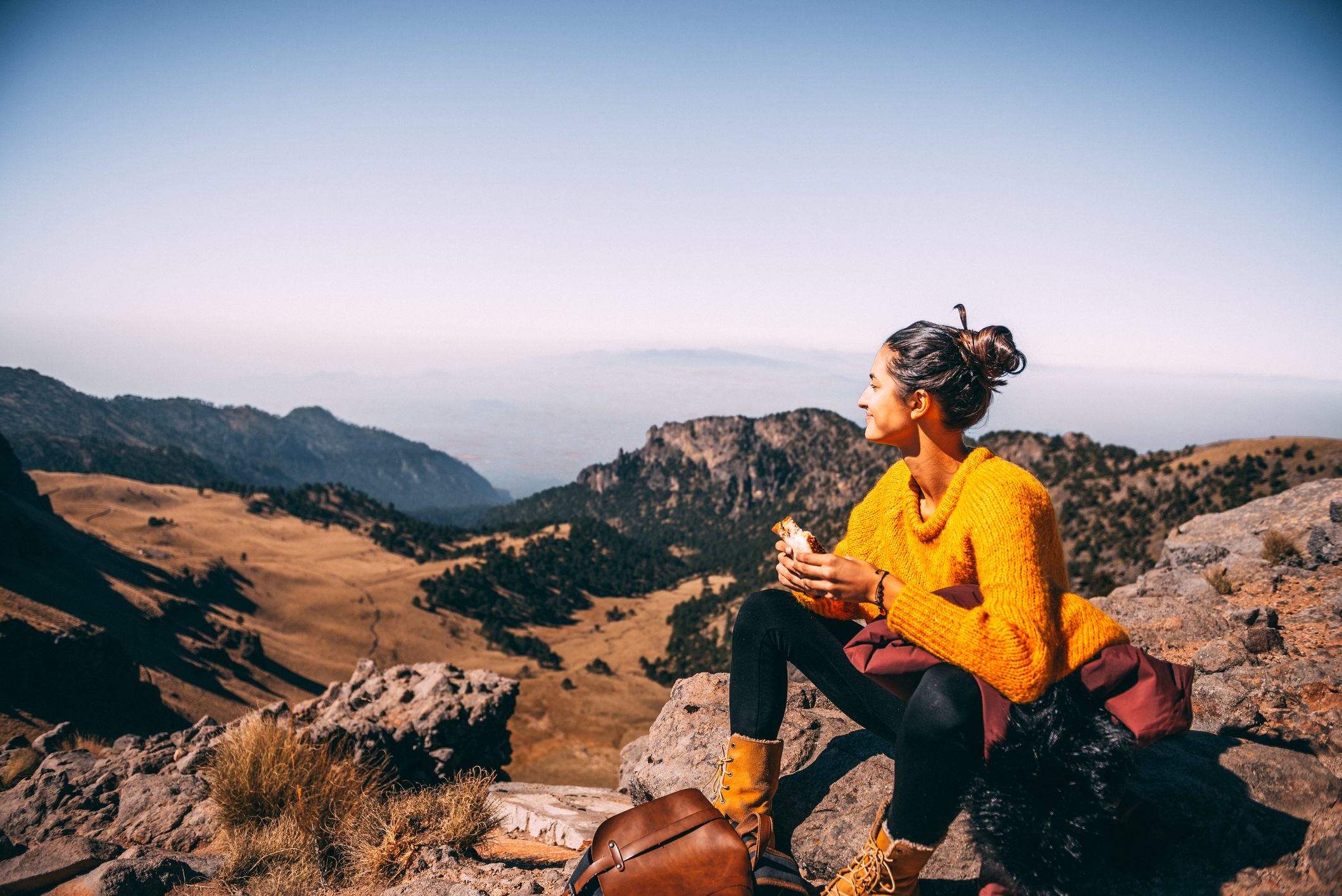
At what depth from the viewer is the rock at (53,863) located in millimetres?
3664

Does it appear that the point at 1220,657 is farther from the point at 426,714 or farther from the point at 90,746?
the point at 90,746

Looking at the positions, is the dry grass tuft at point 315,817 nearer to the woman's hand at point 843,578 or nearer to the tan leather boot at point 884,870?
the tan leather boot at point 884,870

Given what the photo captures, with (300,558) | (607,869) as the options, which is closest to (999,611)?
(607,869)

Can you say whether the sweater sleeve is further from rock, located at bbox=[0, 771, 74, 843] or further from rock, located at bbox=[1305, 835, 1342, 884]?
rock, located at bbox=[0, 771, 74, 843]

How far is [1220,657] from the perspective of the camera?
4668 mm

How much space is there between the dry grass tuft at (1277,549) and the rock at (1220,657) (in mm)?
3315

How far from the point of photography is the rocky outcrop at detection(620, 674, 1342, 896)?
101 inches

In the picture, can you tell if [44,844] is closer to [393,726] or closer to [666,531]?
[393,726]

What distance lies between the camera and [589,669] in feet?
122

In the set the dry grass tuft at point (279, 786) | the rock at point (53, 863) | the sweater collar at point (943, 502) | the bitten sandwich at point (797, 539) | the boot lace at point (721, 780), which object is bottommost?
the rock at point (53, 863)

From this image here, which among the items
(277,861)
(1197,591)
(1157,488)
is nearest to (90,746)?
(277,861)

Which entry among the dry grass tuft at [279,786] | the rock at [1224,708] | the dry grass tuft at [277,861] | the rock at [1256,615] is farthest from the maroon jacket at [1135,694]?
the dry grass tuft at [279,786]

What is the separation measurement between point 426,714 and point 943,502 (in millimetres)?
8020

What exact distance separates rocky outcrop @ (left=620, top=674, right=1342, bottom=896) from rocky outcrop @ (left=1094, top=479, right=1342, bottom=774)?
19.1 inches
